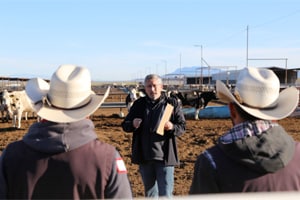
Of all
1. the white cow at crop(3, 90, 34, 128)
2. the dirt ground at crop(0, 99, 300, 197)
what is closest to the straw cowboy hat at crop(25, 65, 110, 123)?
the dirt ground at crop(0, 99, 300, 197)

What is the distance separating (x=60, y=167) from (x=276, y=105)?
131cm

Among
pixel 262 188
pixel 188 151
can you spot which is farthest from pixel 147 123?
pixel 188 151

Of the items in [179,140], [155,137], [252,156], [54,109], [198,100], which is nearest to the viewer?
[252,156]

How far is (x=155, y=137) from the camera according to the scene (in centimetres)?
455

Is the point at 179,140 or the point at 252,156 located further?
the point at 179,140

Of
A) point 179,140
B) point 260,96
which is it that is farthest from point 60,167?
point 179,140

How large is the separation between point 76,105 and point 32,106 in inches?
12.0

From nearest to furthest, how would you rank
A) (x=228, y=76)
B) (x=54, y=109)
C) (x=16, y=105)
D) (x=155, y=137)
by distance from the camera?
(x=54, y=109) → (x=155, y=137) → (x=16, y=105) → (x=228, y=76)

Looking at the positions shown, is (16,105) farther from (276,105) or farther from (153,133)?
(276,105)

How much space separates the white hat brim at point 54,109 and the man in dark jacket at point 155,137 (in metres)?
2.07

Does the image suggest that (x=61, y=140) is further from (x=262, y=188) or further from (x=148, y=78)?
(x=148, y=78)

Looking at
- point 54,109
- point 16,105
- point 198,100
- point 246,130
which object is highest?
point 54,109

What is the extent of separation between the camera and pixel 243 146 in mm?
2080

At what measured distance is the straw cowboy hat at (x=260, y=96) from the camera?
2262 mm
